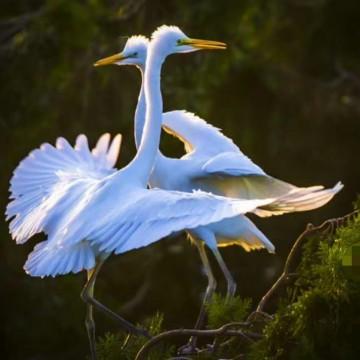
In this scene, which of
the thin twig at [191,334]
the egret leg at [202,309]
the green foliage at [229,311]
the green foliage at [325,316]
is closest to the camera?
the green foliage at [325,316]

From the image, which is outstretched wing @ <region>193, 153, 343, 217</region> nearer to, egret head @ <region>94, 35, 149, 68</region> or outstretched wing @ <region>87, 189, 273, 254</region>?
egret head @ <region>94, 35, 149, 68</region>

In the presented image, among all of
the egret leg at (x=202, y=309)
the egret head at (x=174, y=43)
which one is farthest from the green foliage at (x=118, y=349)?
the egret head at (x=174, y=43)

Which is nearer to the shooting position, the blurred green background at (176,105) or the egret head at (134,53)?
the egret head at (134,53)

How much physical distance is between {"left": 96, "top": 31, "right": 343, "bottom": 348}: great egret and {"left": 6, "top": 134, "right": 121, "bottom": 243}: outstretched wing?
21cm

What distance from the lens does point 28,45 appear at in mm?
11250

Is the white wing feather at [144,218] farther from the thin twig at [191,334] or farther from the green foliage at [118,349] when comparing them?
the thin twig at [191,334]

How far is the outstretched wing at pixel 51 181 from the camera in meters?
6.47

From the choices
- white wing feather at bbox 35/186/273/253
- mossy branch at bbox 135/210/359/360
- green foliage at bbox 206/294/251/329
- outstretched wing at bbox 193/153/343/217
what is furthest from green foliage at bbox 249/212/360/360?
outstretched wing at bbox 193/153/343/217

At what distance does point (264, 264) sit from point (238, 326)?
26.2 feet

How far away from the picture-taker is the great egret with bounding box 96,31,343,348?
22.9 ft

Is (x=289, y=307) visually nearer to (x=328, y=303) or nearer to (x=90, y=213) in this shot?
(x=328, y=303)

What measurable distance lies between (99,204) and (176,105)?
433 cm

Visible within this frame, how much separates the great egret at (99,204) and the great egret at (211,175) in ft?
0.91

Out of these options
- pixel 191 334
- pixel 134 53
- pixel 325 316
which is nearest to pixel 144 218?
pixel 191 334
